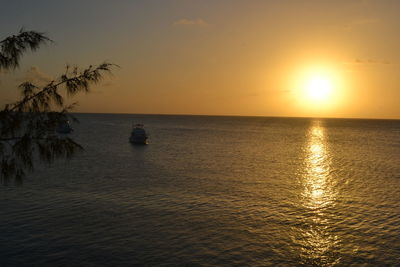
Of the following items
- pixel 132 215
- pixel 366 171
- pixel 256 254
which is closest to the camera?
pixel 256 254

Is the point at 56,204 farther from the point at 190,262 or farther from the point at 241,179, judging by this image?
the point at 241,179

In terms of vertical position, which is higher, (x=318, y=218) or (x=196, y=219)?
(x=196, y=219)

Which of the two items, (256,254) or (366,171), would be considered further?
(366,171)

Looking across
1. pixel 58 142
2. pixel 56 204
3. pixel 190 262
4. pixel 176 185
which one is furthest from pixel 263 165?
pixel 58 142

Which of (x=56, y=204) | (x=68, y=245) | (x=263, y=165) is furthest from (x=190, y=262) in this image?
(x=263, y=165)

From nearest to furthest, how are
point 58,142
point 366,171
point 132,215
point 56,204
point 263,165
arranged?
point 58,142
point 132,215
point 56,204
point 366,171
point 263,165

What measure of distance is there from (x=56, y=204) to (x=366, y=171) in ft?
137

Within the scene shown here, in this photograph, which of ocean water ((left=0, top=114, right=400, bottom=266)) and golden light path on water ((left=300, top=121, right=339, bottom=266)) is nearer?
ocean water ((left=0, top=114, right=400, bottom=266))

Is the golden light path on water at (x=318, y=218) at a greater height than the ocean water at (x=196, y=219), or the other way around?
the ocean water at (x=196, y=219)

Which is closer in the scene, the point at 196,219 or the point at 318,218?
the point at 196,219

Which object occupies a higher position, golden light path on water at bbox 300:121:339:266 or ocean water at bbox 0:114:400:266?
ocean water at bbox 0:114:400:266

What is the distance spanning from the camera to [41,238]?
19.8 metres

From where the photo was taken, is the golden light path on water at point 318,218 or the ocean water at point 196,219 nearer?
the ocean water at point 196,219

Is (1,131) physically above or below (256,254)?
above
